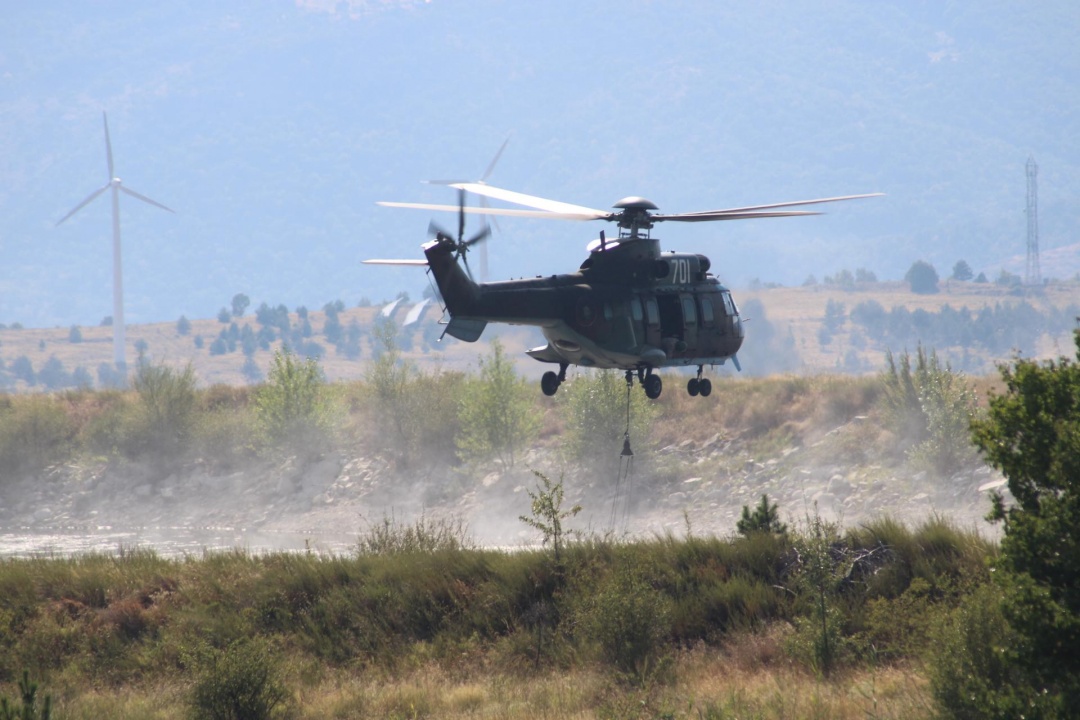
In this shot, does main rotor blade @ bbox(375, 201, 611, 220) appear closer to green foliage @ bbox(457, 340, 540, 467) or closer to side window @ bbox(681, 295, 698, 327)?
side window @ bbox(681, 295, 698, 327)

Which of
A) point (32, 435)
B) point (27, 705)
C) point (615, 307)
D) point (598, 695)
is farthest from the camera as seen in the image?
point (32, 435)

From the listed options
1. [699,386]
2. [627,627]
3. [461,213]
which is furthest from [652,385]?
[627,627]

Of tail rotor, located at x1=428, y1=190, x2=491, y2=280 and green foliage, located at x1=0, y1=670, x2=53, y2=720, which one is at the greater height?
tail rotor, located at x1=428, y1=190, x2=491, y2=280

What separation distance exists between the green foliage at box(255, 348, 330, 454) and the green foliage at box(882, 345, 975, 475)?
31.4 m

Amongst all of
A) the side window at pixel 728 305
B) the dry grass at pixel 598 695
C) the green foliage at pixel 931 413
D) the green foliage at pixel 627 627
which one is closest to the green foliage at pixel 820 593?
the dry grass at pixel 598 695

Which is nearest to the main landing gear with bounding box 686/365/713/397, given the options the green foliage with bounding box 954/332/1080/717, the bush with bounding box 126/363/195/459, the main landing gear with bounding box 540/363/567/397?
the main landing gear with bounding box 540/363/567/397

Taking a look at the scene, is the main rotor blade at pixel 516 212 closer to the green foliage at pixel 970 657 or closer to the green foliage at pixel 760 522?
the green foliage at pixel 760 522

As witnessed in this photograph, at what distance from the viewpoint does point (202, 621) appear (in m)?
23.9

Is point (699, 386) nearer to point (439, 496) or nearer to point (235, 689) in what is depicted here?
point (235, 689)

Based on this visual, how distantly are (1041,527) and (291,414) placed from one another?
192 ft

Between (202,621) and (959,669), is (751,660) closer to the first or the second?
(959,669)

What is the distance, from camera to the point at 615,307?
27172 millimetres

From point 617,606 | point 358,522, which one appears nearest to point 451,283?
point 617,606

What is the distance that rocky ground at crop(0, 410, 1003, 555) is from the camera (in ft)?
178
